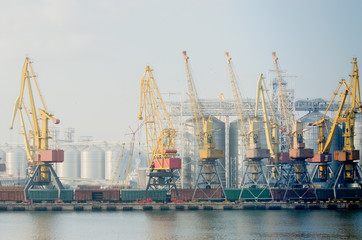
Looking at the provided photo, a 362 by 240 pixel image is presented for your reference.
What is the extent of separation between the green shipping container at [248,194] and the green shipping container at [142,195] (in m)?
12.4

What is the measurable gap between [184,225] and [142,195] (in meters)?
31.5

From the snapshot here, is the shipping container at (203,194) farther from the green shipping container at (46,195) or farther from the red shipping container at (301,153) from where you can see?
the green shipping container at (46,195)

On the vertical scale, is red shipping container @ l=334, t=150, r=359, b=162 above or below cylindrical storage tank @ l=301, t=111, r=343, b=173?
below

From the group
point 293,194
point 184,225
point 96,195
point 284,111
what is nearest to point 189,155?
point 284,111

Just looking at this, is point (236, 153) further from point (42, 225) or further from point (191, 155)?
point (42, 225)

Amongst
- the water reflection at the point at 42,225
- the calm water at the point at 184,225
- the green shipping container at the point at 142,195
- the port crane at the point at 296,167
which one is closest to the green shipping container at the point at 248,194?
the port crane at the point at 296,167

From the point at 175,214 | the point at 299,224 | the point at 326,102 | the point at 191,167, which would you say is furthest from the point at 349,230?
the point at 326,102

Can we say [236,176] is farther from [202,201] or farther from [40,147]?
[40,147]

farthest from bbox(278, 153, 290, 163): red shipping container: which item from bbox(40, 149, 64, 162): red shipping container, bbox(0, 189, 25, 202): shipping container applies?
bbox(0, 189, 25, 202): shipping container

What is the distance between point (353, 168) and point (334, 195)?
6555 mm

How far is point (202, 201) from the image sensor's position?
13100 centimetres

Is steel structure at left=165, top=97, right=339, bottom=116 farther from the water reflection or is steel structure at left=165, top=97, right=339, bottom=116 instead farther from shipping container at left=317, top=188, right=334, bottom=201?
the water reflection

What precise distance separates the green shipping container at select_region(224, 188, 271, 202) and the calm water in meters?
10.0

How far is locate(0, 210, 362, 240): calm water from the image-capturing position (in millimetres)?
89688
